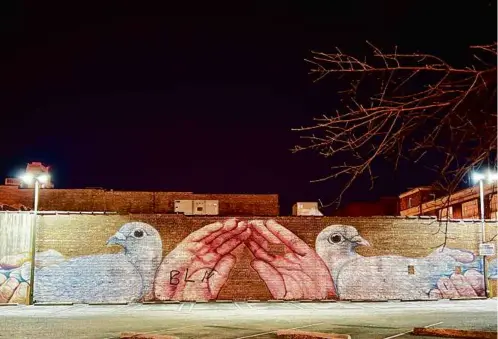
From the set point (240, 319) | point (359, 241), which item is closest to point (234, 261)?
point (359, 241)

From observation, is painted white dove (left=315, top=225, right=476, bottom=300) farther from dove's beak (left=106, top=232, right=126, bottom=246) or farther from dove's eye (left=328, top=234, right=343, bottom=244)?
dove's beak (left=106, top=232, right=126, bottom=246)

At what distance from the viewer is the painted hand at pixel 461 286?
2702cm

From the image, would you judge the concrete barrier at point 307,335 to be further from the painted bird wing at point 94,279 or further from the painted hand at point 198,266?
the painted bird wing at point 94,279

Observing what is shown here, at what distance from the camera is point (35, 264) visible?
25469 mm

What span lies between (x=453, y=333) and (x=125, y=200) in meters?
28.7

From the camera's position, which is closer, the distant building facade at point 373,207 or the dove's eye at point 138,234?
the dove's eye at point 138,234

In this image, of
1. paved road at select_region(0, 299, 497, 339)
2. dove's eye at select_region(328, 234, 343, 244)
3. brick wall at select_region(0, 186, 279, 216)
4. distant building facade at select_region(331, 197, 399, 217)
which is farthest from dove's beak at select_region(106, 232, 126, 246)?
distant building facade at select_region(331, 197, 399, 217)

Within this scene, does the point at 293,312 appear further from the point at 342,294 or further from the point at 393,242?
the point at 393,242

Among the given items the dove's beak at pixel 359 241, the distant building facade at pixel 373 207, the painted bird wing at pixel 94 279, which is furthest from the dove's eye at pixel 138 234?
the distant building facade at pixel 373 207

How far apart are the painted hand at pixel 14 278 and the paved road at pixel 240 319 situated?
1.30 m

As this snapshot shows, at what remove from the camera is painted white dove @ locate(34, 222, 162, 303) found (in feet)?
83.9

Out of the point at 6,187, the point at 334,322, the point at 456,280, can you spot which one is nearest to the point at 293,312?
the point at 334,322

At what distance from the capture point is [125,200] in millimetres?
39188

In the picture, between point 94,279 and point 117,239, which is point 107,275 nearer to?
point 94,279
